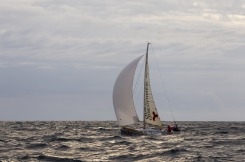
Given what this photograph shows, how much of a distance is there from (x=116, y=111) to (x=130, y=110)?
1.46m

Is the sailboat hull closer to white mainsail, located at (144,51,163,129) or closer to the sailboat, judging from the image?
the sailboat

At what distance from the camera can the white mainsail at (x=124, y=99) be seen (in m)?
47.5

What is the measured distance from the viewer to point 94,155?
28484 millimetres

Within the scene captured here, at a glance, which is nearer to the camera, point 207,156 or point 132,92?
point 207,156

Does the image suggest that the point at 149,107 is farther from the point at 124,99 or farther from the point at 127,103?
the point at 124,99

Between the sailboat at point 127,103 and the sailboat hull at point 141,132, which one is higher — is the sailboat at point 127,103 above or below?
above

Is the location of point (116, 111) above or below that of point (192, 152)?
above

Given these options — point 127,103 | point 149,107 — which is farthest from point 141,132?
point 149,107

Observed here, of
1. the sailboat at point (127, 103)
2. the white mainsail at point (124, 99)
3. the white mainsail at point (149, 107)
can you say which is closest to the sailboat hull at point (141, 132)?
the sailboat at point (127, 103)

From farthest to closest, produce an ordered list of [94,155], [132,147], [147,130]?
[147,130] < [132,147] < [94,155]

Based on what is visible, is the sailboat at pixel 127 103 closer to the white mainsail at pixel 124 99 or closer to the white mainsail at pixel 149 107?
the white mainsail at pixel 124 99

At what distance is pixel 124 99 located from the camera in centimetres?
4762

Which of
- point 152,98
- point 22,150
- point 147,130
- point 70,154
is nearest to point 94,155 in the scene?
point 70,154

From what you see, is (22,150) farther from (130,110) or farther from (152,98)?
(152,98)
